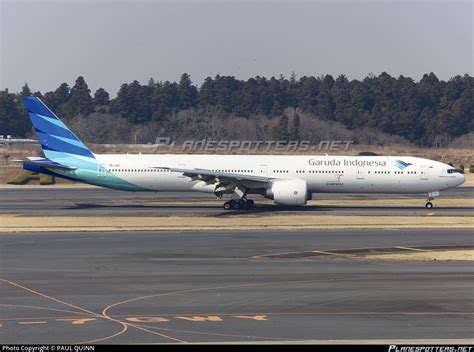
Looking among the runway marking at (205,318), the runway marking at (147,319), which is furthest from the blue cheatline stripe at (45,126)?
the runway marking at (205,318)

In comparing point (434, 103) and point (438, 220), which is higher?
point (434, 103)

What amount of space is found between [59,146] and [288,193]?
1545cm

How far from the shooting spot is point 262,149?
12325cm

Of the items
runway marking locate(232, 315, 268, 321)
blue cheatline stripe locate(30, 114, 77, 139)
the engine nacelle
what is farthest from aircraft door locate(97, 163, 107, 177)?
runway marking locate(232, 315, 268, 321)

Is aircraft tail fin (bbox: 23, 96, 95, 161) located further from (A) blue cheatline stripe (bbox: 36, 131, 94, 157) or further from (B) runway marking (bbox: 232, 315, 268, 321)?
(B) runway marking (bbox: 232, 315, 268, 321)

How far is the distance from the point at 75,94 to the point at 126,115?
635 inches

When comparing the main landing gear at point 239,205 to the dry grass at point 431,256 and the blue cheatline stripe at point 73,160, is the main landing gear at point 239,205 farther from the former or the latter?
the dry grass at point 431,256

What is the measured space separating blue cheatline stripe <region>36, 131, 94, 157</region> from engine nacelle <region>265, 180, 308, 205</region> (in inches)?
484

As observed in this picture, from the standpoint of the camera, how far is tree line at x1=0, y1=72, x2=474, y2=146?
15388cm

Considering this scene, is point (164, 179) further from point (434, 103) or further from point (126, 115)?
point (434, 103)

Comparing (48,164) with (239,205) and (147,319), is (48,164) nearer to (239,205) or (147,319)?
(239,205)

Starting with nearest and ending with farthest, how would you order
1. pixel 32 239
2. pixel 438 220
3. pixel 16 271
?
pixel 16 271 → pixel 32 239 → pixel 438 220

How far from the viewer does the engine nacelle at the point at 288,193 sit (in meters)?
51.4

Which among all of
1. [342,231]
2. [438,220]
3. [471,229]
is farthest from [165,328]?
[438,220]
